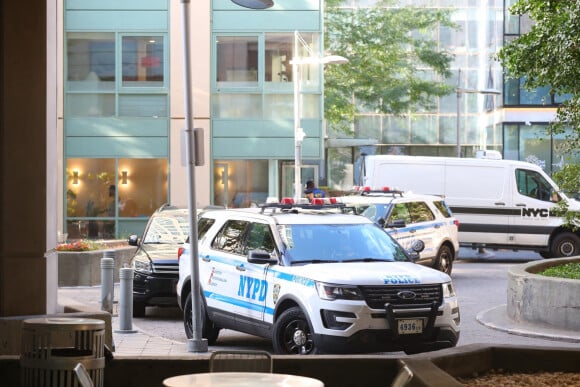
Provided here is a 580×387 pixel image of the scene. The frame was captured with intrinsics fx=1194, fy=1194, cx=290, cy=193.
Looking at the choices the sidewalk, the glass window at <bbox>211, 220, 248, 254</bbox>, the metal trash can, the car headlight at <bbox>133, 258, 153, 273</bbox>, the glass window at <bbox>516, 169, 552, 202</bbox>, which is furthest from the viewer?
the glass window at <bbox>516, 169, 552, 202</bbox>

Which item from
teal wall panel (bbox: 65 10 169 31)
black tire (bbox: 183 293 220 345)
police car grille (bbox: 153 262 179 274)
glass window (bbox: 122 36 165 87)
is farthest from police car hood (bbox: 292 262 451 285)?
teal wall panel (bbox: 65 10 169 31)

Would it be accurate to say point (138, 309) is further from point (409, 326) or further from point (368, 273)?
point (409, 326)

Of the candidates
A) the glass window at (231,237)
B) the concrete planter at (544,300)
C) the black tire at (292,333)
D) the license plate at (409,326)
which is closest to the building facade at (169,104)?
the concrete planter at (544,300)

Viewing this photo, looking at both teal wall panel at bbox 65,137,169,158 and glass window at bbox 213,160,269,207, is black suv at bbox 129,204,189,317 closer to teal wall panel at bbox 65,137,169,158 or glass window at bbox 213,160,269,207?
teal wall panel at bbox 65,137,169,158

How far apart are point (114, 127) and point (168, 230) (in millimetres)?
17502

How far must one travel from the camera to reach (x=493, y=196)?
103ft

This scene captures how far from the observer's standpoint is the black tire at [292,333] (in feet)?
42.5

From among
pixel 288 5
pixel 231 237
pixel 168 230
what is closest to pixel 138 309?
pixel 168 230

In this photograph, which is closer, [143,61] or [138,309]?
[138,309]

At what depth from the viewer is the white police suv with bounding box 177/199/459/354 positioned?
12633 millimetres

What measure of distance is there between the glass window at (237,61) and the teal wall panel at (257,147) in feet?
5.96

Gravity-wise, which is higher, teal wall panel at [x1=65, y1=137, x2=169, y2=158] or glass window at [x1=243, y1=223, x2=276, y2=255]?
teal wall panel at [x1=65, y1=137, x2=169, y2=158]

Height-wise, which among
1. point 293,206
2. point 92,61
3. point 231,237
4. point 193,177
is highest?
point 92,61

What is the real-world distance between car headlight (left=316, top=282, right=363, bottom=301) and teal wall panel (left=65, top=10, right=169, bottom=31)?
25774 mm
